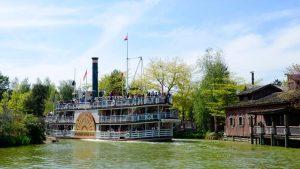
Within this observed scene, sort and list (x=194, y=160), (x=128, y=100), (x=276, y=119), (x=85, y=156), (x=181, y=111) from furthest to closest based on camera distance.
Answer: (x=181, y=111) → (x=128, y=100) → (x=276, y=119) → (x=85, y=156) → (x=194, y=160)

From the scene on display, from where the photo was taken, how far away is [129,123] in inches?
2101

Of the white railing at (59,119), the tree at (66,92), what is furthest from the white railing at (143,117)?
the tree at (66,92)

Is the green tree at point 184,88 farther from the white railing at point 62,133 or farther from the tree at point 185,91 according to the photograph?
the white railing at point 62,133

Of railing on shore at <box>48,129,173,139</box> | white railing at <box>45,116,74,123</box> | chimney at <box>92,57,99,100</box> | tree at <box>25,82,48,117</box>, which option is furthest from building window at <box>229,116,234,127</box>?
tree at <box>25,82,48,117</box>

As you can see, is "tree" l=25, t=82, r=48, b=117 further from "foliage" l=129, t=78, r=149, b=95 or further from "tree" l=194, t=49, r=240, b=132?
"tree" l=194, t=49, r=240, b=132

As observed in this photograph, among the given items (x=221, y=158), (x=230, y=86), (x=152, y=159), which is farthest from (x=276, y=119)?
(x=152, y=159)

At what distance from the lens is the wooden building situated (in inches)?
1654

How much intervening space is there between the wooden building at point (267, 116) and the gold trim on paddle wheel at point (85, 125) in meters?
16.5

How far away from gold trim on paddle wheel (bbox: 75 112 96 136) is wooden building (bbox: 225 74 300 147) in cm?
1654

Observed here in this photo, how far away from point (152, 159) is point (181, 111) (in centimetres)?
4581

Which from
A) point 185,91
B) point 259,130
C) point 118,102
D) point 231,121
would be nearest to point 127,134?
point 118,102

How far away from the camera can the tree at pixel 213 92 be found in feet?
209

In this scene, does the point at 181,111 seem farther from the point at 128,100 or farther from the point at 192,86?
the point at 128,100

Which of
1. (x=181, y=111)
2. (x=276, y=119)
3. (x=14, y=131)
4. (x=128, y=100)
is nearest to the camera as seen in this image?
(x=14, y=131)
